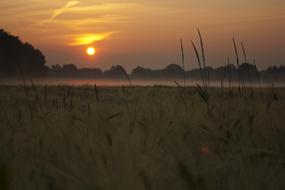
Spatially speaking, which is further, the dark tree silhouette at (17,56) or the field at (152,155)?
the dark tree silhouette at (17,56)

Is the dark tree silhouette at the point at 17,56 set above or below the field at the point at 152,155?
above

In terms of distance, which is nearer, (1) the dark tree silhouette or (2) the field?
(2) the field

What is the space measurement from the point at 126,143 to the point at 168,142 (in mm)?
377

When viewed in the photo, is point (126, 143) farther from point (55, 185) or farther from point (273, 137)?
point (273, 137)

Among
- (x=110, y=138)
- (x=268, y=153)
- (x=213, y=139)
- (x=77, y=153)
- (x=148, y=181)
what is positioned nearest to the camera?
(x=148, y=181)

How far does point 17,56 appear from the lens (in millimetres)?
47281

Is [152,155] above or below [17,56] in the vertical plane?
below

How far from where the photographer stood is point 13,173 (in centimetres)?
126

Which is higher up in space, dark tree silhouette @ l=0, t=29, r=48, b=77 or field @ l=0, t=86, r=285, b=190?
dark tree silhouette @ l=0, t=29, r=48, b=77

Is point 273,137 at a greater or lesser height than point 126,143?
lesser

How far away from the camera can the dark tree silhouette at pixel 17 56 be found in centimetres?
4716

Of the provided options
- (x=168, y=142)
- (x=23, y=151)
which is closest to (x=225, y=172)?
(x=168, y=142)

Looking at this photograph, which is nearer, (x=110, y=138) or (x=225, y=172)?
(x=225, y=172)

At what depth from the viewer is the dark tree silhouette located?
47.2 metres
